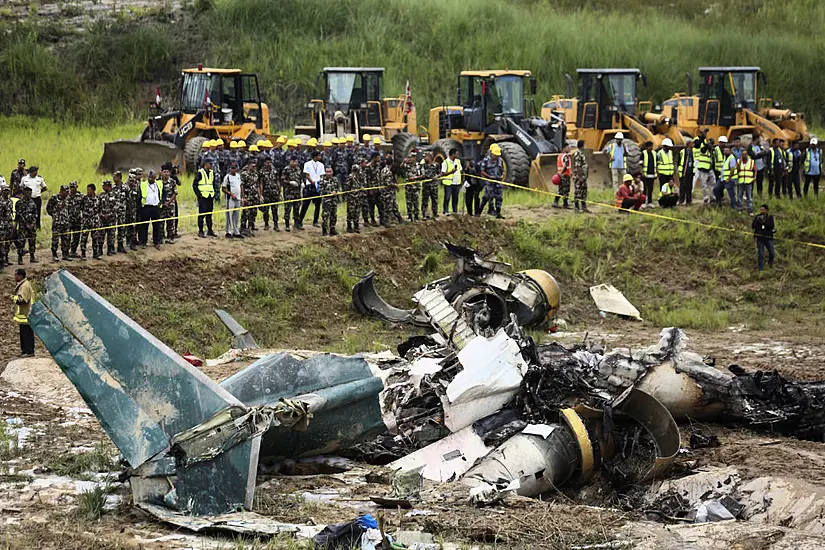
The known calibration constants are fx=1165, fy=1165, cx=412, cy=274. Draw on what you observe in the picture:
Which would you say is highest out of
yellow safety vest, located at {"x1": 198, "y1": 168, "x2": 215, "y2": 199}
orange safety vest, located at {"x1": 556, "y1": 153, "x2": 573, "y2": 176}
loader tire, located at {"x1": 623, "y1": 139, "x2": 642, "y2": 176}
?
yellow safety vest, located at {"x1": 198, "y1": 168, "x2": 215, "y2": 199}

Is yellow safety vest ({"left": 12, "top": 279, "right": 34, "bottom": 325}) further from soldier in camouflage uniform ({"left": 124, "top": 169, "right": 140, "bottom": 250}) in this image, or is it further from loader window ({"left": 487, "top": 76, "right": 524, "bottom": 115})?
loader window ({"left": 487, "top": 76, "right": 524, "bottom": 115})

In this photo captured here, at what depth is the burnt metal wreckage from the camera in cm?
891

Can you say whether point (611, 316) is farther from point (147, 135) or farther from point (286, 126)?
point (286, 126)

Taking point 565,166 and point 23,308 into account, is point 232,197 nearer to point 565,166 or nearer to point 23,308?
point 23,308

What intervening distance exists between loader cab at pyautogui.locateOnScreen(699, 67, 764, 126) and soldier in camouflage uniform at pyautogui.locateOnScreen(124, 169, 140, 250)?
17.5 metres

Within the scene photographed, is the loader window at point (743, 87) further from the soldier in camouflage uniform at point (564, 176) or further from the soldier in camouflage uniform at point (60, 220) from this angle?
the soldier in camouflage uniform at point (60, 220)

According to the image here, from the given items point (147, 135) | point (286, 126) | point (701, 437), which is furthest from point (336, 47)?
point (701, 437)

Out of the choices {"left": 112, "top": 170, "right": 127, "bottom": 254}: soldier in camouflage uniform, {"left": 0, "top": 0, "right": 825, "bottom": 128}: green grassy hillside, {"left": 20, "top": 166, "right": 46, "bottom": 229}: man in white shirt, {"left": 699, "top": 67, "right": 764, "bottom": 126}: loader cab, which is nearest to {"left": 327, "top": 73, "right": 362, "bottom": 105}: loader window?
{"left": 0, "top": 0, "right": 825, "bottom": 128}: green grassy hillside

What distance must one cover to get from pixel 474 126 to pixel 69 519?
66.9 feet

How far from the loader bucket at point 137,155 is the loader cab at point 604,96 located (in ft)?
34.1

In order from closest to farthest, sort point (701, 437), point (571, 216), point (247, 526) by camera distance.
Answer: point (247, 526) → point (701, 437) → point (571, 216)

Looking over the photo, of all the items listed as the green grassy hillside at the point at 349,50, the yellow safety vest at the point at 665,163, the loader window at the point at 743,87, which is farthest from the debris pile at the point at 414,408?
the green grassy hillside at the point at 349,50

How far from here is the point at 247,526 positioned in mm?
8188

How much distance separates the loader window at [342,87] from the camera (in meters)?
30.0
